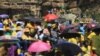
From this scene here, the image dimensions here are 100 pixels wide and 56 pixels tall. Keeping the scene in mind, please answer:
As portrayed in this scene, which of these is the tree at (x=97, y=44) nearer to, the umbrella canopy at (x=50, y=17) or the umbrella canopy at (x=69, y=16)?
the umbrella canopy at (x=50, y=17)

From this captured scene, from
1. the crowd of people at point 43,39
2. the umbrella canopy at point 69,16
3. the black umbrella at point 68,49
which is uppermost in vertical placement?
the black umbrella at point 68,49

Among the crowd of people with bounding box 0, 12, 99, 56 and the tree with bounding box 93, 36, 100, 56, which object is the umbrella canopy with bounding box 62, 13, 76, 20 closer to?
the crowd of people with bounding box 0, 12, 99, 56

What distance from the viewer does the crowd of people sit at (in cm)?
1719

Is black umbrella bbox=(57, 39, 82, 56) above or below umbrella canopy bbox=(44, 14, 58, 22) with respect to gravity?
above

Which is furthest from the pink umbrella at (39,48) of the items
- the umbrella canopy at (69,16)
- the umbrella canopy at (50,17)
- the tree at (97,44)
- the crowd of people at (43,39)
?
the umbrella canopy at (69,16)

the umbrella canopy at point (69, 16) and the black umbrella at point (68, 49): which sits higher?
the black umbrella at point (68, 49)

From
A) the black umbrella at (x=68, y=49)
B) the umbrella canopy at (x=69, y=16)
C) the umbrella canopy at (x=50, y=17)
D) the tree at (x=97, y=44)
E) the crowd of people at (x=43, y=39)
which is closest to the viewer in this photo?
the black umbrella at (x=68, y=49)

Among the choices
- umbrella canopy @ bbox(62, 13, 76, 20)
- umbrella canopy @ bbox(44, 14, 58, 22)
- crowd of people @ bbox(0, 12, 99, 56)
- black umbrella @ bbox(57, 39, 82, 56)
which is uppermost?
black umbrella @ bbox(57, 39, 82, 56)

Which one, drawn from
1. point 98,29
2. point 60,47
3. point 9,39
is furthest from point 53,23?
point 60,47

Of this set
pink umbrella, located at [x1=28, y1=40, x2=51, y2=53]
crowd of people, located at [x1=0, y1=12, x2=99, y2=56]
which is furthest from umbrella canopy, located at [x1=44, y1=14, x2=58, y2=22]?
pink umbrella, located at [x1=28, y1=40, x2=51, y2=53]

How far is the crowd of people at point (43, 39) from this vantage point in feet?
56.4

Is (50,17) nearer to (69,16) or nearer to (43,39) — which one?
(69,16)

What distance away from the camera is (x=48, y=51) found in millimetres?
17625

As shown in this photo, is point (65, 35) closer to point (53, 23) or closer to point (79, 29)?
point (79, 29)
